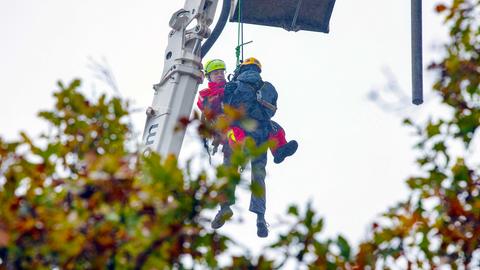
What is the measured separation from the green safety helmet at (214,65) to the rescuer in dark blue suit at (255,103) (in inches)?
22.3

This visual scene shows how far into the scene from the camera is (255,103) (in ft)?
30.0

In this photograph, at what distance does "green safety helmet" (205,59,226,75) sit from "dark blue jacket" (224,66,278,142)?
0.57 meters

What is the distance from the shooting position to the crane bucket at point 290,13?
902 centimetres

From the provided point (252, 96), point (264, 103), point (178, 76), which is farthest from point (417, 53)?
point (264, 103)

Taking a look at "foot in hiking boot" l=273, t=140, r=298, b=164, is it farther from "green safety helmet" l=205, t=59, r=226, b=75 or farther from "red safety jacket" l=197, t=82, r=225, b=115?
"green safety helmet" l=205, t=59, r=226, b=75

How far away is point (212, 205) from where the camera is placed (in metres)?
2.78

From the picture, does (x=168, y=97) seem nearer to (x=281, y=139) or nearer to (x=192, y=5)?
(x=192, y=5)

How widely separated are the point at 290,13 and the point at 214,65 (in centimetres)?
101

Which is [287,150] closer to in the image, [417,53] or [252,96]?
[252,96]

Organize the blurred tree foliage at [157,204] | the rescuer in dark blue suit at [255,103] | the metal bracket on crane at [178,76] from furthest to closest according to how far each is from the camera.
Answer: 1. the rescuer in dark blue suit at [255,103]
2. the metal bracket on crane at [178,76]
3. the blurred tree foliage at [157,204]

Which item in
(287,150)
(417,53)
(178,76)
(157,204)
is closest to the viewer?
(157,204)

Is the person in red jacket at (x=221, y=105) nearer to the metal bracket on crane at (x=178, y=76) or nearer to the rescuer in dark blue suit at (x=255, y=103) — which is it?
the rescuer in dark blue suit at (x=255, y=103)

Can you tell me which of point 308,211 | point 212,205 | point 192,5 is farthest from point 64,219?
point 192,5

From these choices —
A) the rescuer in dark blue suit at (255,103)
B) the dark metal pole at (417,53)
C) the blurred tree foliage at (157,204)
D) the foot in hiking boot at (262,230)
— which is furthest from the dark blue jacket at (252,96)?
the blurred tree foliage at (157,204)
